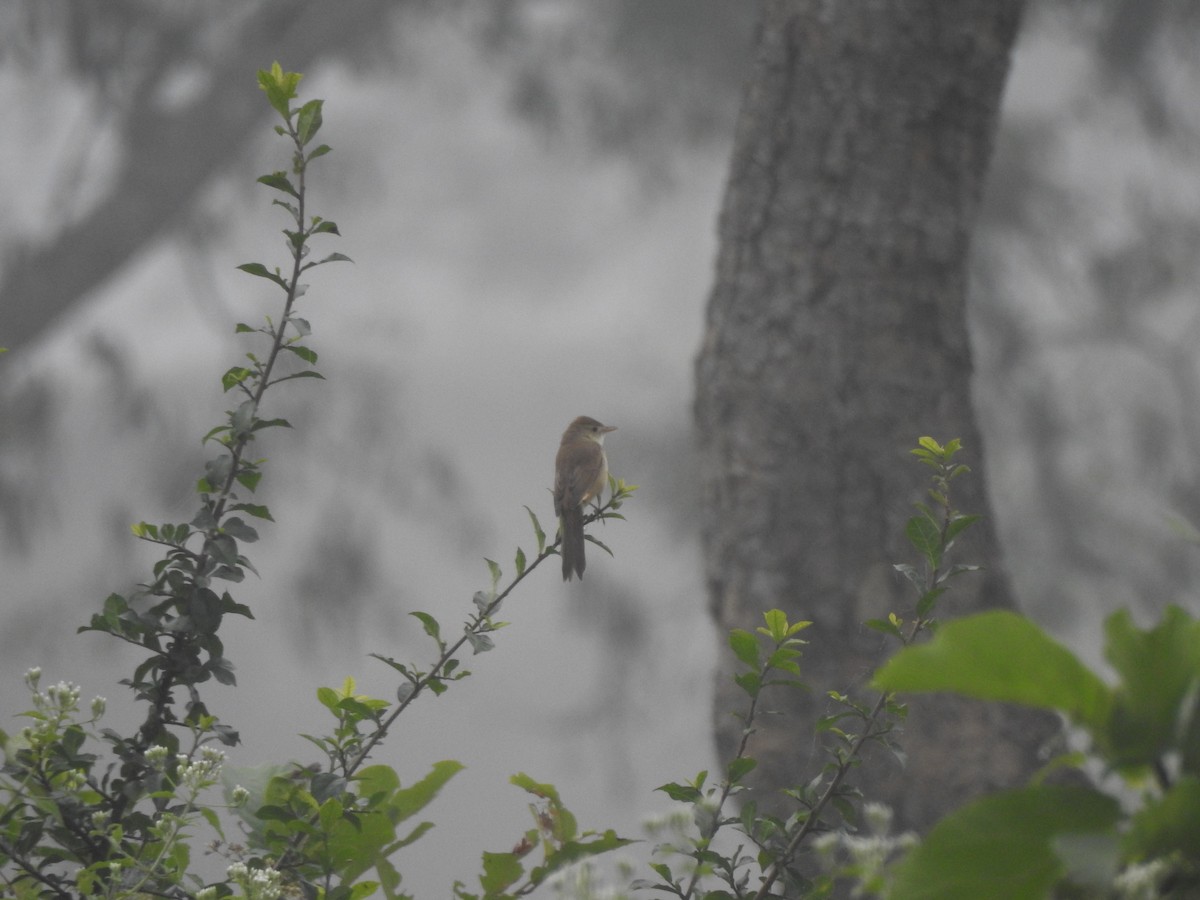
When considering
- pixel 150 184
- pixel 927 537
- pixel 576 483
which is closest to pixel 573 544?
pixel 576 483

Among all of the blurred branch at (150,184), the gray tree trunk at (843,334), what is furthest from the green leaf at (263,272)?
the blurred branch at (150,184)

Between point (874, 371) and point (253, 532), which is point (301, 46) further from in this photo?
point (253, 532)

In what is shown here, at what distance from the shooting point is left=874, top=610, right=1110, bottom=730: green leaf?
23.0 inches

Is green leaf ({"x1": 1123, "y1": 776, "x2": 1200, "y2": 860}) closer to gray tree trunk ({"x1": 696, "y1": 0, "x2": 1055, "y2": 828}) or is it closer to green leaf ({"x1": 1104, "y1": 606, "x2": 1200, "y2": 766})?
green leaf ({"x1": 1104, "y1": 606, "x2": 1200, "y2": 766})

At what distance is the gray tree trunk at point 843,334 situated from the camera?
2.21 metres

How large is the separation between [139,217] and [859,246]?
4.59 meters

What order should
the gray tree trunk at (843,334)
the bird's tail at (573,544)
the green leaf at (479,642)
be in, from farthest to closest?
1. the gray tree trunk at (843,334)
2. the bird's tail at (573,544)
3. the green leaf at (479,642)

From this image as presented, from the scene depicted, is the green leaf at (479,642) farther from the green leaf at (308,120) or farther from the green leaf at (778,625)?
the green leaf at (308,120)

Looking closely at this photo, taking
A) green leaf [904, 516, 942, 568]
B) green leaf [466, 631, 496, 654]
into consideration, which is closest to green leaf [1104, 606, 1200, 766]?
green leaf [904, 516, 942, 568]

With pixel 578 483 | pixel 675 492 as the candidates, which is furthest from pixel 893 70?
pixel 675 492

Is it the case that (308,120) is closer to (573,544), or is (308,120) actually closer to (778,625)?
(778,625)

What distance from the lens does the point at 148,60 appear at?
6434mm

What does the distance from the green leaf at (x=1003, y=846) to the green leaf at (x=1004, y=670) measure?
39 millimetres

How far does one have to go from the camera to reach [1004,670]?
0.59 metres
